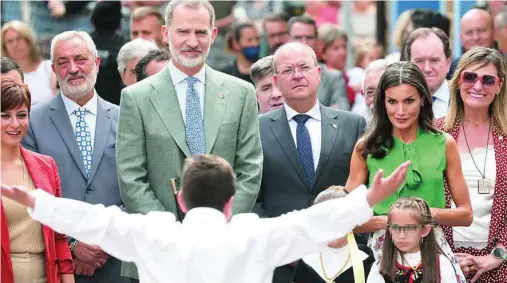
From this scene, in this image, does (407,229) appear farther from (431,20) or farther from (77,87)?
(431,20)

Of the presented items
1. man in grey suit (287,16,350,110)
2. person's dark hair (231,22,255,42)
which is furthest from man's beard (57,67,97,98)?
person's dark hair (231,22,255,42)

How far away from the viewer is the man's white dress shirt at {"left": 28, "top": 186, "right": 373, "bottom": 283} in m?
5.69

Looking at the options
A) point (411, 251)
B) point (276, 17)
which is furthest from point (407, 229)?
point (276, 17)

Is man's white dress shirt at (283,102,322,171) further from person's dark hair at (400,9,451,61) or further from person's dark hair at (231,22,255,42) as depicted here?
person's dark hair at (231,22,255,42)

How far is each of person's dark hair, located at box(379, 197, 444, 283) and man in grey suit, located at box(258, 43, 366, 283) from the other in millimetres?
1081

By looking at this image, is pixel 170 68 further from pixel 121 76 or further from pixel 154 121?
pixel 121 76

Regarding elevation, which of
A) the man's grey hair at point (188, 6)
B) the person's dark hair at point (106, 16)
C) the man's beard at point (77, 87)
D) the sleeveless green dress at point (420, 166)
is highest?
the man's grey hair at point (188, 6)

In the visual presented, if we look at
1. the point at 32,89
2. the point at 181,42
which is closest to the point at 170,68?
the point at 181,42

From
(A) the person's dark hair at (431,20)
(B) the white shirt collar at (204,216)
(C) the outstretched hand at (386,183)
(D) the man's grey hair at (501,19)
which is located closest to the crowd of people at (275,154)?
(B) the white shirt collar at (204,216)

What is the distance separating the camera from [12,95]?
7.64m

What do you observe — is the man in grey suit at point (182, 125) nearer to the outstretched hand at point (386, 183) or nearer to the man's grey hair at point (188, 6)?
the man's grey hair at point (188, 6)

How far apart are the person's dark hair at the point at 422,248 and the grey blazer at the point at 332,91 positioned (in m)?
3.82

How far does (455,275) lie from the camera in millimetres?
7402

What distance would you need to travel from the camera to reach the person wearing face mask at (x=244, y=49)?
39.4ft
